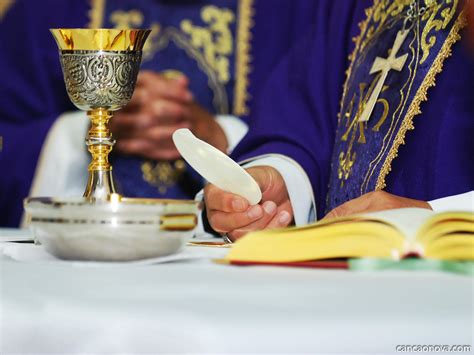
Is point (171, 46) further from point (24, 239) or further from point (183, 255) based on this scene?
point (183, 255)

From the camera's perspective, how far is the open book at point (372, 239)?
2.72 ft

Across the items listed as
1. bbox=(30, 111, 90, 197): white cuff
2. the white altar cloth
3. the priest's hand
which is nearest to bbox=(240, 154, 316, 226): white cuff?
the priest's hand

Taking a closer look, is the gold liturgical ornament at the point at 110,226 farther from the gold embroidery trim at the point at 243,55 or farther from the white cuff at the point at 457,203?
the gold embroidery trim at the point at 243,55

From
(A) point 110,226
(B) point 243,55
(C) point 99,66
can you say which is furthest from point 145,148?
(A) point 110,226

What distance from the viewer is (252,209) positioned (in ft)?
4.51

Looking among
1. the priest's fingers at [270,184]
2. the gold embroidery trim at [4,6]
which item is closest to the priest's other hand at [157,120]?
the gold embroidery trim at [4,6]

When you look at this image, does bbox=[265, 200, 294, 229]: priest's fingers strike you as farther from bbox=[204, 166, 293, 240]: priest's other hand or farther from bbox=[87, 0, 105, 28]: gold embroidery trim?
bbox=[87, 0, 105, 28]: gold embroidery trim

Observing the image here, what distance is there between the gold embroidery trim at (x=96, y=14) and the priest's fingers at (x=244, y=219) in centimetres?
164

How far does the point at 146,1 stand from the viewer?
115 inches

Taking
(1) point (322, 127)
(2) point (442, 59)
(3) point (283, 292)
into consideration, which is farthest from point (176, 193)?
(3) point (283, 292)

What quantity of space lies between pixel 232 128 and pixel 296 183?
42.3 inches

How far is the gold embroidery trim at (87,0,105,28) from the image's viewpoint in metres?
2.99

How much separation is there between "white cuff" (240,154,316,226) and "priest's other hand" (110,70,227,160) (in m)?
0.84

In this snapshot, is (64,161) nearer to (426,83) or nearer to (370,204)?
(426,83)
